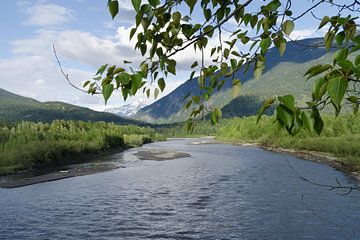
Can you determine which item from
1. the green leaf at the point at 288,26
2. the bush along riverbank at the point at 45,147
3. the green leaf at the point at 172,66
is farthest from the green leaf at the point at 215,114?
the bush along riverbank at the point at 45,147

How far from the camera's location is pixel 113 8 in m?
1.97

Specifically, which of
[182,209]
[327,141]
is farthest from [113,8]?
[327,141]

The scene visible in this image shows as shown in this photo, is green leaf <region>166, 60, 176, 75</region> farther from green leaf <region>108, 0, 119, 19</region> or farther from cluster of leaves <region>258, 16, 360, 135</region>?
cluster of leaves <region>258, 16, 360, 135</region>

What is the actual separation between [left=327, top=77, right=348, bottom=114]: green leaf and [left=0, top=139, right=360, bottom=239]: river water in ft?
36.9

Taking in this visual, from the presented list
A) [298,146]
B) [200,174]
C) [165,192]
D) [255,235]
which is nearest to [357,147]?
[298,146]

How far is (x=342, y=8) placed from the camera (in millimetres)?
2668

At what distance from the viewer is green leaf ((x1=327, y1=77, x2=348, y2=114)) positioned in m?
1.40

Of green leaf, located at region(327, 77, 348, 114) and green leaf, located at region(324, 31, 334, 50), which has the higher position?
green leaf, located at region(324, 31, 334, 50)

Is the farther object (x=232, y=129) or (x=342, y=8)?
(x=232, y=129)

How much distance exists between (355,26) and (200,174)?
3640cm

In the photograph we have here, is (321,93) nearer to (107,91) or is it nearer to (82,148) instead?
(107,91)

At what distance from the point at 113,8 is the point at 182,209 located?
21.7 m

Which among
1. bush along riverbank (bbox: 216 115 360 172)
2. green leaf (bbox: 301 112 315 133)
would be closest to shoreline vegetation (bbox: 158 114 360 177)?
bush along riverbank (bbox: 216 115 360 172)

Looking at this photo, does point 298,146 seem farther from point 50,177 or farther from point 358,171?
point 50,177
